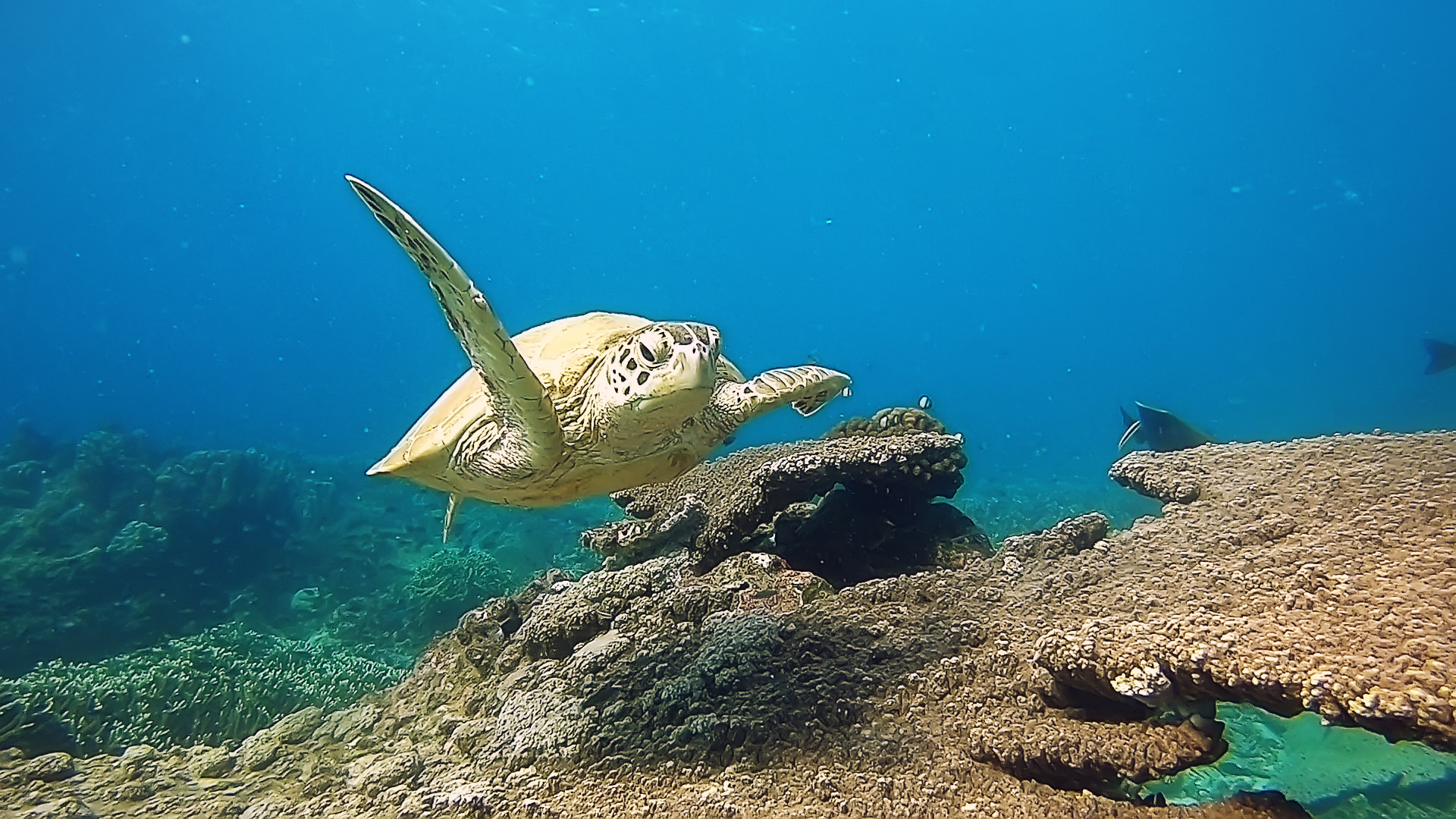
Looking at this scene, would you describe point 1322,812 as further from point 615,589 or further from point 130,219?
point 130,219

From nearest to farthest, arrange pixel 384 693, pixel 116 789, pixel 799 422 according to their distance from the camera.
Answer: pixel 116 789
pixel 384 693
pixel 799 422

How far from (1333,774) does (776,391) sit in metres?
3.84

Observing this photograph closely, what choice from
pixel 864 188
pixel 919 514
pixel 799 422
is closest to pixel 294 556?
pixel 919 514

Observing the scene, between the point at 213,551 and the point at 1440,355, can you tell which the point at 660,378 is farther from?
the point at 1440,355

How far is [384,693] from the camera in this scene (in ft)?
15.3

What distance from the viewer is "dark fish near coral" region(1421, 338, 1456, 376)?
11953 millimetres

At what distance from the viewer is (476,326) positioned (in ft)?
8.90

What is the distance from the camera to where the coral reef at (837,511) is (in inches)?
167

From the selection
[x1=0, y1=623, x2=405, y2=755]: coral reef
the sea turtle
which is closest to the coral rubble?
the sea turtle

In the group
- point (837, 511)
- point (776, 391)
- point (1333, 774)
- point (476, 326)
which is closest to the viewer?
point (476, 326)

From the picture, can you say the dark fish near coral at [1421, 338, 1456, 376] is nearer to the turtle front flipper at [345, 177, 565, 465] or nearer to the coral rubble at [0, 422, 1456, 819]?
the coral rubble at [0, 422, 1456, 819]

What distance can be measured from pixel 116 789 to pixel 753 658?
3430 mm

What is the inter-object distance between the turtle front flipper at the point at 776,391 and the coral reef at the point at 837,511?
0.41 meters

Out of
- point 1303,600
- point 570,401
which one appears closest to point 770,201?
point 570,401
